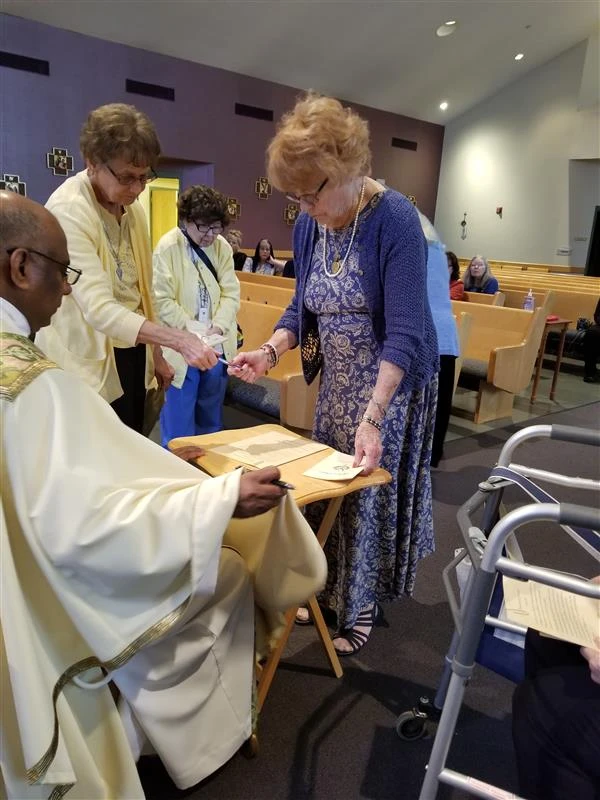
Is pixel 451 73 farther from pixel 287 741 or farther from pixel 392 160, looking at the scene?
pixel 287 741

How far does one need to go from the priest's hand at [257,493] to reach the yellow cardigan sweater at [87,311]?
90 cm

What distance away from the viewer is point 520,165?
41.7 ft

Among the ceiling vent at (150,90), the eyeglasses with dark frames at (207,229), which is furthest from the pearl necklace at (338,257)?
the ceiling vent at (150,90)

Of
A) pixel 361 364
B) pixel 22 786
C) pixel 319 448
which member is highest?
pixel 361 364

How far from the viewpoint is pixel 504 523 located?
0.92 m

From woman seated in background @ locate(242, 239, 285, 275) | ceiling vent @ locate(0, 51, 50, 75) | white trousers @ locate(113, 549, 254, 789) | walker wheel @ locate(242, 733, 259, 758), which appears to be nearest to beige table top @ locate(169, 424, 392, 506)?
white trousers @ locate(113, 549, 254, 789)

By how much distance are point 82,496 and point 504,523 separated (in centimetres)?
72

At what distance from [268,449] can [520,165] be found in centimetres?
1319

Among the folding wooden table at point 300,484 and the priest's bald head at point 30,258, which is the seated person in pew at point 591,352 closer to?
the folding wooden table at point 300,484

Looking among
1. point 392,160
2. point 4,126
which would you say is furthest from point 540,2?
point 4,126

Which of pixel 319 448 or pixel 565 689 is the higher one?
pixel 319 448

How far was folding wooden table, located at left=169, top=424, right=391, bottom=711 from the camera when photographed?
1.43 m

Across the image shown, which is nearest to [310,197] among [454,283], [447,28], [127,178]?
[127,178]

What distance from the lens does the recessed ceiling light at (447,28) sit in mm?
9078
